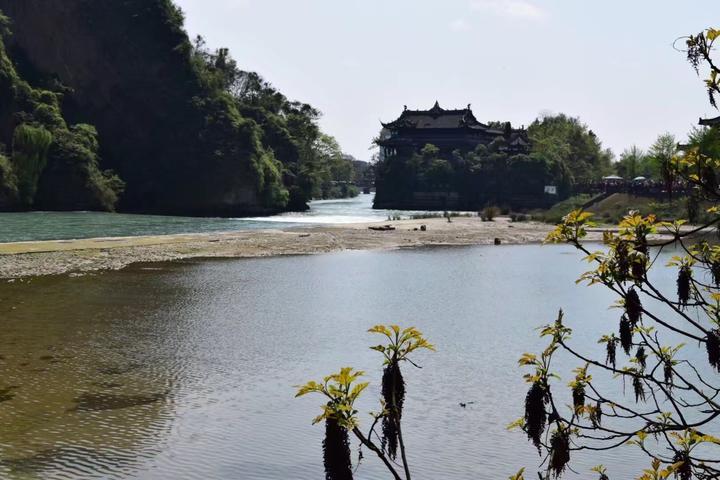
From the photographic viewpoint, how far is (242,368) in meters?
22.2

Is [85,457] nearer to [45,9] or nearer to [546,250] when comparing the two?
[546,250]

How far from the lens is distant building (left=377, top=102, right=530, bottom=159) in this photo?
141625 mm

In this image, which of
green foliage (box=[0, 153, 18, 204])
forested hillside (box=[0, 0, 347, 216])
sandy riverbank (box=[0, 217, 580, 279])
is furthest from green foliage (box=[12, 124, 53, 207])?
sandy riverbank (box=[0, 217, 580, 279])

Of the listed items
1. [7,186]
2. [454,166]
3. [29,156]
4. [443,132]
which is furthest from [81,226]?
[443,132]

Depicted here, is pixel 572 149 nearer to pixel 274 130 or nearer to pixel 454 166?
pixel 454 166

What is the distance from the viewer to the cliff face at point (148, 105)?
117 m

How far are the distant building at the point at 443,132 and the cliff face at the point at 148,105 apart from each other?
3054 centimetres

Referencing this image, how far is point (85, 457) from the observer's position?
14.6 metres

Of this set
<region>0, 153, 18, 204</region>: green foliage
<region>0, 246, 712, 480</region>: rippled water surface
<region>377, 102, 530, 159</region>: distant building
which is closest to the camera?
<region>0, 246, 712, 480</region>: rippled water surface

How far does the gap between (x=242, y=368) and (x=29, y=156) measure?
89022 millimetres

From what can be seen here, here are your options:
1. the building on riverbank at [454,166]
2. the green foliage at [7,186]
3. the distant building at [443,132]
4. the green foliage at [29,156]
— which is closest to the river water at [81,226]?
the green foliage at [7,186]

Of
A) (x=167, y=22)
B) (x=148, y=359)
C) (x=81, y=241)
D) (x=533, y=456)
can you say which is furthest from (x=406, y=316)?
(x=167, y=22)

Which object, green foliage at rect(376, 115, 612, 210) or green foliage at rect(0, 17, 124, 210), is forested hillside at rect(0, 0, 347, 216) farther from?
green foliage at rect(376, 115, 612, 210)

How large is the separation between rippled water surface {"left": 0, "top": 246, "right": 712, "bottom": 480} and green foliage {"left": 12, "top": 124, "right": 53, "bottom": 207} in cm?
6278
